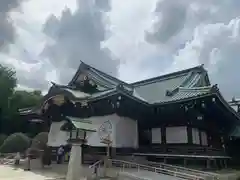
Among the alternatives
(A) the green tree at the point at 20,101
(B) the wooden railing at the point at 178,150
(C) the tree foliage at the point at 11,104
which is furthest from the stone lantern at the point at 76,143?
(A) the green tree at the point at 20,101

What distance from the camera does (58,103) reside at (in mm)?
20422

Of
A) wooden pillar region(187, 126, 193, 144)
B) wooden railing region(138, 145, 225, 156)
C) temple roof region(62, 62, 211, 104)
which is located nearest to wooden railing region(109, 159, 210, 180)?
wooden railing region(138, 145, 225, 156)

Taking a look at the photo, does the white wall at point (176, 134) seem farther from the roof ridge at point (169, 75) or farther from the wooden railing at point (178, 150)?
the roof ridge at point (169, 75)

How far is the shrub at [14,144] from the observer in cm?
2597

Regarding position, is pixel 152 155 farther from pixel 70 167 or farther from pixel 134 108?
pixel 70 167

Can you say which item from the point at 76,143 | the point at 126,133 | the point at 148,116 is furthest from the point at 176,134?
the point at 76,143

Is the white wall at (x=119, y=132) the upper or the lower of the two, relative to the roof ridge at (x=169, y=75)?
lower

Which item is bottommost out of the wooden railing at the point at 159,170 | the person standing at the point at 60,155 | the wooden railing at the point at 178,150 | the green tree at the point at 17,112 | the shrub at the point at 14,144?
the wooden railing at the point at 159,170

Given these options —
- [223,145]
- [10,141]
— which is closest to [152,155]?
[223,145]

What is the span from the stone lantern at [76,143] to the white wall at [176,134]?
6751 millimetres

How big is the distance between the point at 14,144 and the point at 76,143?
51.3 feet

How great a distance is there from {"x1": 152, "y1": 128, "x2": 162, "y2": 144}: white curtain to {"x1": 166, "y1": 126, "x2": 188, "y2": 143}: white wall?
67cm

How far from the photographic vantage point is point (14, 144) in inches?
1042

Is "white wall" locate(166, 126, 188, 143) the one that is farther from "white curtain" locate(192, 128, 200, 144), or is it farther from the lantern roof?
the lantern roof
